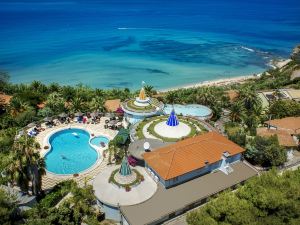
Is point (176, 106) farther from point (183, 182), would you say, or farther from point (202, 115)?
point (183, 182)

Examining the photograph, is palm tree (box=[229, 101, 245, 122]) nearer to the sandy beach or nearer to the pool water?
the pool water

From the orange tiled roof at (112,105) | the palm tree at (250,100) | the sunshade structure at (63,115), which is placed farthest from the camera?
the orange tiled roof at (112,105)

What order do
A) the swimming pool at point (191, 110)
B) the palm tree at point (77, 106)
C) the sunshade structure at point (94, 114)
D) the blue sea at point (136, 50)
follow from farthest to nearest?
the blue sea at point (136, 50) → the swimming pool at point (191, 110) → the palm tree at point (77, 106) → the sunshade structure at point (94, 114)

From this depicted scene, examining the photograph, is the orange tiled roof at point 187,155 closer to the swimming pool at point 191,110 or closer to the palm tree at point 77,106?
the swimming pool at point 191,110

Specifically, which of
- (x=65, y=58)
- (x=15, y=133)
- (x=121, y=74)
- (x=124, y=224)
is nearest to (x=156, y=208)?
(x=124, y=224)

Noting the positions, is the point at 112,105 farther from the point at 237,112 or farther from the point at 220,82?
the point at 220,82

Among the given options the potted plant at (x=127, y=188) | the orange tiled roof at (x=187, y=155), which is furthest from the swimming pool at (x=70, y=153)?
the potted plant at (x=127, y=188)
